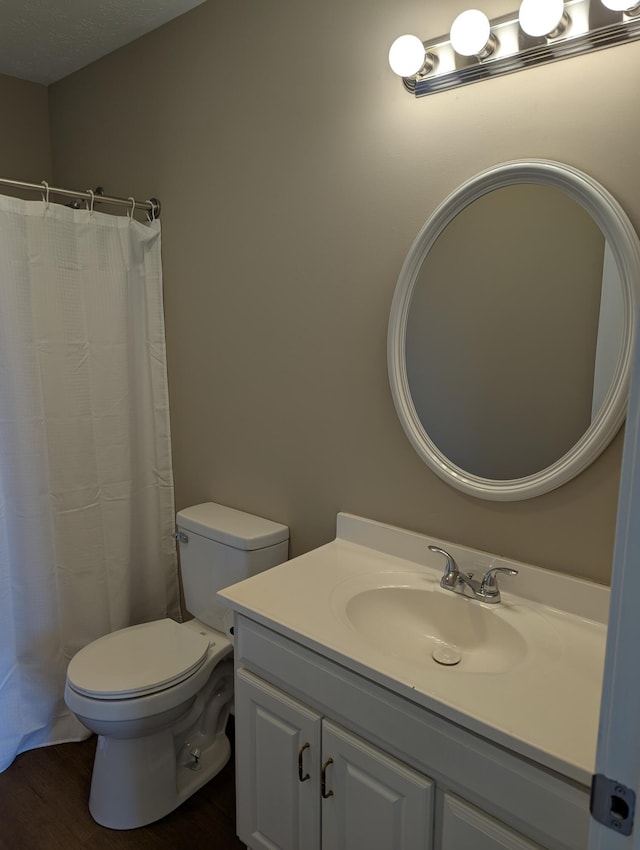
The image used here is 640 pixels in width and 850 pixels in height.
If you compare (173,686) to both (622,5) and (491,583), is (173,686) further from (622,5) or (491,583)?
(622,5)

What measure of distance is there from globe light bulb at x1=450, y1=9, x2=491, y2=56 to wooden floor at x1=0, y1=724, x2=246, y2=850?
7.25 ft

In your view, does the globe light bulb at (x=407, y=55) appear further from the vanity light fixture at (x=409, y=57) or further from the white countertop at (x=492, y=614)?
the white countertop at (x=492, y=614)

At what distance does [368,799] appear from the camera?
4.18 ft

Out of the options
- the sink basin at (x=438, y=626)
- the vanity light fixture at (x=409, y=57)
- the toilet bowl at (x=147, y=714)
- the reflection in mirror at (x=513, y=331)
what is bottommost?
the toilet bowl at (x=147, y=714)

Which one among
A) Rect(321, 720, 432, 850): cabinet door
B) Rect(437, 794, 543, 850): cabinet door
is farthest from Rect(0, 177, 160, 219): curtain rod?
Rect(437, 794, 543, 850): cabinet door

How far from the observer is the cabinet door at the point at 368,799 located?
119cm

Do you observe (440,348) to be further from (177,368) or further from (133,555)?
(133,555)

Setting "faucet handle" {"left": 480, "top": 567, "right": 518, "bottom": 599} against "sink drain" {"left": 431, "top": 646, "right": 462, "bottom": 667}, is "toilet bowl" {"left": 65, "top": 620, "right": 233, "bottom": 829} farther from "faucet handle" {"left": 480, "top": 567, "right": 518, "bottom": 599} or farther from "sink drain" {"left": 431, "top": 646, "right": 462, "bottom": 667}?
"faucet handle" {"left": 480, "top": 567, "right": 518, "bottom": 599}

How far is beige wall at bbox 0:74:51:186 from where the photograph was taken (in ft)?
8.64

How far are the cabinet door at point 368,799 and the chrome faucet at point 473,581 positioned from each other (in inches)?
17.2

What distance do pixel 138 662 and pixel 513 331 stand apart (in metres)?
1.48

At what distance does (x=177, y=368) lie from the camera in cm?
238

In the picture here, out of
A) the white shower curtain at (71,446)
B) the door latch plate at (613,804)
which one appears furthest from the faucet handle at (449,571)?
the white shower curtain at (71,446)

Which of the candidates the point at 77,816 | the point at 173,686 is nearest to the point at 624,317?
the point at 173,686
